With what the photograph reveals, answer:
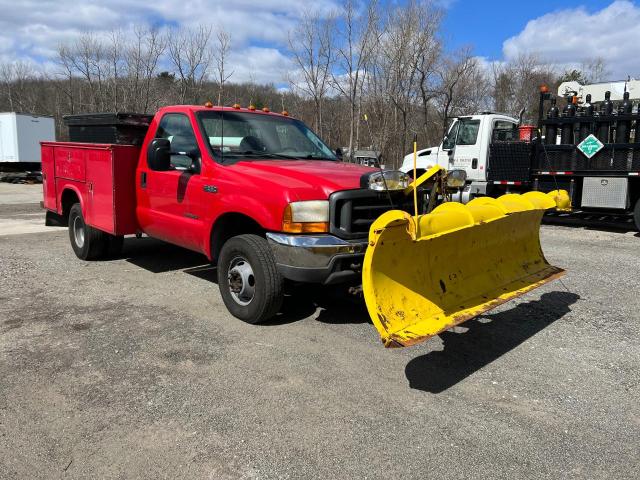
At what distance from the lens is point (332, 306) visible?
578 centimetres

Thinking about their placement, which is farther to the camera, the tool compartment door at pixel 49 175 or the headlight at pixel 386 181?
the tool compartment door at pixel 49 175

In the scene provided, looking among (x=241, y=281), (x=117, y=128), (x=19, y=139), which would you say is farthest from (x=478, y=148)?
(x=19, y=139)

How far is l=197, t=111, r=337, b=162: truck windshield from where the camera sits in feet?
18.4

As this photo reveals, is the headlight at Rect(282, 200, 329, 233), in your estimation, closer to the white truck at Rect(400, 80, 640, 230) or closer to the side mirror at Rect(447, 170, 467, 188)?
the side mirror at Rect(447, 170, 467, 188)

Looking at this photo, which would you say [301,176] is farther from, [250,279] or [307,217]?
[250,279]

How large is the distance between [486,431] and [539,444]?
305mm

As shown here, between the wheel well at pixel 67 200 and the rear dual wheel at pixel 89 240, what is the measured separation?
0.24 m

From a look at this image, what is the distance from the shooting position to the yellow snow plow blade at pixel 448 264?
12.2 ft

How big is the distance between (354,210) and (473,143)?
404 inches

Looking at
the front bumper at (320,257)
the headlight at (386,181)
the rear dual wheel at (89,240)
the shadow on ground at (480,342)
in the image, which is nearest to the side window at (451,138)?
the shadow on ground at (480,342)

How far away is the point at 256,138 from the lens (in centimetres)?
590

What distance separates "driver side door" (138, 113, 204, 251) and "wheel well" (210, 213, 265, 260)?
0.20 meters

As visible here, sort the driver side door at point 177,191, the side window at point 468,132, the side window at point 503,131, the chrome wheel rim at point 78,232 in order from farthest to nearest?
the side window at point 468,132
the side window at point 503,131
the chrome wheel rim at point 78,232
the driver side door at point 177,191

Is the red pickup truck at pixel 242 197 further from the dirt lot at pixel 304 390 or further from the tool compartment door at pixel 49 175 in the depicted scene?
the tool compartment door at pixel 49 175
